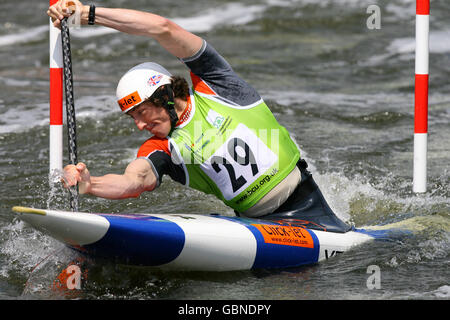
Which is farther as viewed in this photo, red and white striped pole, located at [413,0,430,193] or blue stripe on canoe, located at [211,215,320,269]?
red and white striped pole, located at [413,0,430,193]

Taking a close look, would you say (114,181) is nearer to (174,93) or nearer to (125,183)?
(125,183)

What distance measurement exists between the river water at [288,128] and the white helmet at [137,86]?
0.72 meters

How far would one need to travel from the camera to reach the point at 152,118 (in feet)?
11.1

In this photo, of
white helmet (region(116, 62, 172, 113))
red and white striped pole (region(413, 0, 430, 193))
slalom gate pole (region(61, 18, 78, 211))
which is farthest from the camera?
red and white striped pole (region(413, 0, 430, 193))

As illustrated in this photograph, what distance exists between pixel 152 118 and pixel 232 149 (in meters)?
0.41

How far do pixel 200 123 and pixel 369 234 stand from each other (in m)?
1.16

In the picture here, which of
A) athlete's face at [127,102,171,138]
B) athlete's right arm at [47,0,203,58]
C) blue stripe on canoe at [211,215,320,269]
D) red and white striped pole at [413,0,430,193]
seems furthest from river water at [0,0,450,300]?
athlete's right arm at [47,0,203,58]

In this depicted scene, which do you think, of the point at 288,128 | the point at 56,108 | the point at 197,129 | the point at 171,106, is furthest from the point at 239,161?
the point at 288,128

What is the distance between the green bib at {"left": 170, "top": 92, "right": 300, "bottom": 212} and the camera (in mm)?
3488

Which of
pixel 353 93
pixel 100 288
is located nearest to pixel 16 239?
pixel 100 288

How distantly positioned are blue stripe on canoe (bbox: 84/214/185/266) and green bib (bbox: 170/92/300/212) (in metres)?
0.40

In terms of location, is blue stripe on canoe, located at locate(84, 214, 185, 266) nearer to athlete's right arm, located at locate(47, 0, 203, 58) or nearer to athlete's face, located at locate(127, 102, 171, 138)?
athlete's face, located at locate(127, 102, 171, 138)
